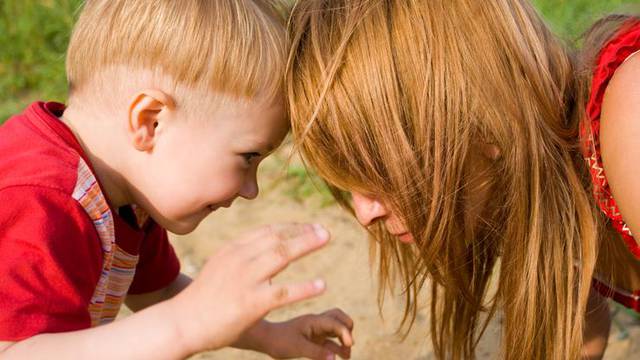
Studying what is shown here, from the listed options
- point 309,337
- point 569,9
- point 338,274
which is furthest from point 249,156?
point 569,9

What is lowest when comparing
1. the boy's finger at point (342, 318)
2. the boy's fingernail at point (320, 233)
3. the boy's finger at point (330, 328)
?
the boy's finger at point (330, 328)

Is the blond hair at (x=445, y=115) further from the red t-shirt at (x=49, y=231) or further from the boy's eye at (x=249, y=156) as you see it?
the red t-shirt at (x=49, y=231)

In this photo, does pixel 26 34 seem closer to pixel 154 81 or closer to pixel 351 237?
pixel 351 237

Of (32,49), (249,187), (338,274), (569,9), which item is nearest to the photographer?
(249,187)

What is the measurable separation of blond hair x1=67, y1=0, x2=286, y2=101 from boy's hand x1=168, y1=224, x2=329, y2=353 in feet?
1.10

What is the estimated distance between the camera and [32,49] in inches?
134

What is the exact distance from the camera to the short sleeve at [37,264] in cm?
127

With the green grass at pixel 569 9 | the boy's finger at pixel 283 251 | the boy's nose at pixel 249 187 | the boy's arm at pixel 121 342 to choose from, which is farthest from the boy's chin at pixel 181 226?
the green grass at pixel 569 9

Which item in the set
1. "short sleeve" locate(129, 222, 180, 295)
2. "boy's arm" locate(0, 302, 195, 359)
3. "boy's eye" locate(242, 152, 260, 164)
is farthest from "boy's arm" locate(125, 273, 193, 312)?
"boy's arm" locate(0, 302, 195, 359)

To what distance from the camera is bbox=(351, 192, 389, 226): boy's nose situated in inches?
58.2

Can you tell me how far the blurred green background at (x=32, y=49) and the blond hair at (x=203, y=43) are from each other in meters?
1.72

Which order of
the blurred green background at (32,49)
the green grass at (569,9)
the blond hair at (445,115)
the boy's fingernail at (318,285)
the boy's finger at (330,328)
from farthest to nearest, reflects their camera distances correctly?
the blurred green background at (32,49), the green grass at (569,9), the boy's finger at (330,328), the blond hair at (445,115), the boy's fingernail at (318,285)

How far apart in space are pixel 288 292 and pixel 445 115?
420 millimetres

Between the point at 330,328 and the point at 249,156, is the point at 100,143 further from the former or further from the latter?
the point at 330,328
